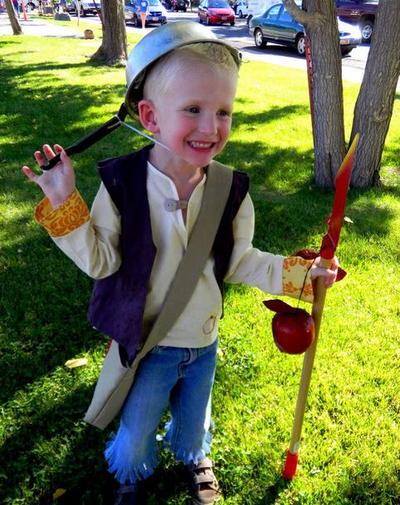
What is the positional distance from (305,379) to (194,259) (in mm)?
628

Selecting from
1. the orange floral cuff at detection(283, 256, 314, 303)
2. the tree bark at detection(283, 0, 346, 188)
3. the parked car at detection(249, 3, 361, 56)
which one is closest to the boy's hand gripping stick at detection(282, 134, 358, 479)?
the orange floral cuff at detection(283, 256, 314, 303)

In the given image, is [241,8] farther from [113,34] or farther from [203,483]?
[203,483]

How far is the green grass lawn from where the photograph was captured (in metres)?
2.19

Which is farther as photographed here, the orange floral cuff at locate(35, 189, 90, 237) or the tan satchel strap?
the tan satchel strap

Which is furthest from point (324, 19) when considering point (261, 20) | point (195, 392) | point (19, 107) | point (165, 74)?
point (261, 20)

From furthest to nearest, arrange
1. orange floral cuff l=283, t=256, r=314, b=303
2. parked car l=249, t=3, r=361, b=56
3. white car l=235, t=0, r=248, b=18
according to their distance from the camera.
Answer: white car l=235, t=0, r=248, b=18
parked car l=249, t=3, r=361, b=56
orange floral cuff l=283, t=256, r=314, b=303

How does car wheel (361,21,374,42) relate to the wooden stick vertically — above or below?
below

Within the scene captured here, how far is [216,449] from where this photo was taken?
7.66 ft

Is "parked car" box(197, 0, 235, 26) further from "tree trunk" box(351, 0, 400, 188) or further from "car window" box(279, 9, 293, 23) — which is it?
"tree trunk" box(351, 0, 400, 188)

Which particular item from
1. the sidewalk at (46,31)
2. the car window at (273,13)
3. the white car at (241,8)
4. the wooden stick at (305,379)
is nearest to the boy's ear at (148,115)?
the wooden stick at (305,379)

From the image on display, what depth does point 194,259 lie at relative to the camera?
1.65 m

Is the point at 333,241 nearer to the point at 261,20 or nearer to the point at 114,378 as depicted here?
the point at 114,378

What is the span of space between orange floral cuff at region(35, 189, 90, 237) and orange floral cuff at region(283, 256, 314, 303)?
756 millimetres

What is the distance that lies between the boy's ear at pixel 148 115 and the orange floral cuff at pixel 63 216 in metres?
0.33
